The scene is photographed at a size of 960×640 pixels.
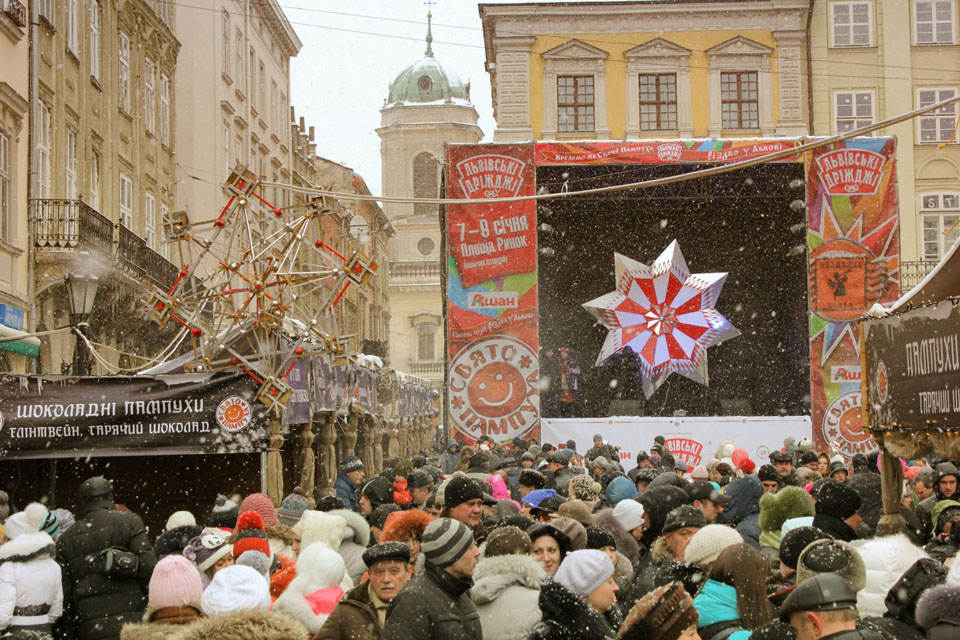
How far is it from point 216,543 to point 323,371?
8.67 m

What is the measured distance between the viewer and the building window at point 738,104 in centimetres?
3497

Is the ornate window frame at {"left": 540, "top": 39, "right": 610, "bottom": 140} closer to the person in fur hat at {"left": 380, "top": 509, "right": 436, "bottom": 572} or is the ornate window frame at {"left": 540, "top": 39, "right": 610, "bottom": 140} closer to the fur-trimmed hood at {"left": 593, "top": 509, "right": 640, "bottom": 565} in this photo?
the fur-trimmed hood at {"left": 593, "top": 509, "right": 640, "bottom": 565}

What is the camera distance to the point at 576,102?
34938mm

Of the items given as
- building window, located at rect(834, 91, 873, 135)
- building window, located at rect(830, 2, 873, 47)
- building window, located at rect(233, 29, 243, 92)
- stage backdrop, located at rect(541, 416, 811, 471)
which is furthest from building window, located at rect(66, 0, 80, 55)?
building window, located at rect(830, 2, 873, 47)

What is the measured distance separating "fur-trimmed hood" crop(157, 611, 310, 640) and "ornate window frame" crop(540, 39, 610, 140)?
31087 millimetres

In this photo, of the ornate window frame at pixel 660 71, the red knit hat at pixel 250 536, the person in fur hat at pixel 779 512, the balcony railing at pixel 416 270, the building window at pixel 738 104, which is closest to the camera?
the red knit hat at pixel 250 536

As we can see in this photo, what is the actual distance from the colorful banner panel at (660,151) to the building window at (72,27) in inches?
346

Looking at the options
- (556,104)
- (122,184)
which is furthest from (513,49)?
(122,184)

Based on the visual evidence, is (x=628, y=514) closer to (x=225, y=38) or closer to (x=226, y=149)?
(x=226, y=149)

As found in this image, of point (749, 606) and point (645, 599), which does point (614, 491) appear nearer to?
point (749, 606)

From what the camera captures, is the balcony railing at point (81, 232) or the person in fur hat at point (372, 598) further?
the balcony railing at point (81, 232)

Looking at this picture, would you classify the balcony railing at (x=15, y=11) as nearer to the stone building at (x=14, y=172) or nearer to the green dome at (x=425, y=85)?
the stone building at (x=14, y=172)

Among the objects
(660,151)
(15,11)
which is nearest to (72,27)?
(15,11)

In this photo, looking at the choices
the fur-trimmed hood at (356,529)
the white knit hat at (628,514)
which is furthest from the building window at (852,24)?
the fur-trimmed hood at (356,529)
